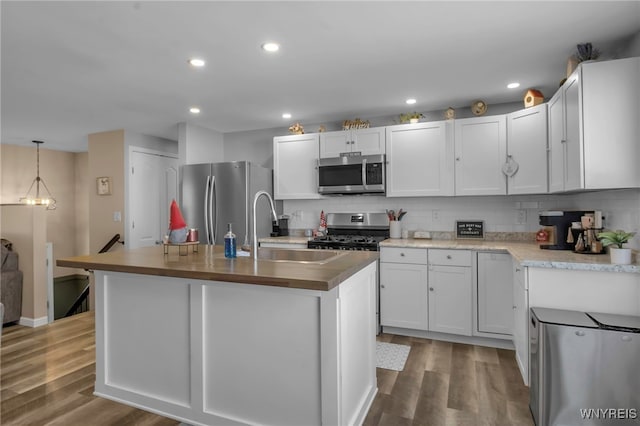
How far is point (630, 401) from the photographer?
5.97 feet

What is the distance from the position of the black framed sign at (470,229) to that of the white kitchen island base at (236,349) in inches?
78.0

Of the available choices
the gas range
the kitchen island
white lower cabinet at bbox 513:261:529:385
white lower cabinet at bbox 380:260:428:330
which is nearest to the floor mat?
white lower cabinet at bbox 380:260:428:330

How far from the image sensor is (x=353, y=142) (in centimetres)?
398

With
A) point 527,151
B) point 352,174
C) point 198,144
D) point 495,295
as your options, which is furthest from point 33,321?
point 527,151

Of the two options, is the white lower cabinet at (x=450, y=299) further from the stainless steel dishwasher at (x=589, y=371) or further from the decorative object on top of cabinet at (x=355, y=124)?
the decorative object on top of cabinet at (x=355, y=124)

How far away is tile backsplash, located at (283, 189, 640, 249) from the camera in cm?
349

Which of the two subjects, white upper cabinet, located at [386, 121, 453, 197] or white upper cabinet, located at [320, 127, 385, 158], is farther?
white upper cabinet, located at [320, 127, 385, 158]

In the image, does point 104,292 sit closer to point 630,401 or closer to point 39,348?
point 39,348

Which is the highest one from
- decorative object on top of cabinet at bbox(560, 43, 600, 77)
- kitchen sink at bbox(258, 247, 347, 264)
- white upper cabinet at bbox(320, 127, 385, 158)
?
decorative object on top of cabinet at bbox(560, 43, 600, 77)

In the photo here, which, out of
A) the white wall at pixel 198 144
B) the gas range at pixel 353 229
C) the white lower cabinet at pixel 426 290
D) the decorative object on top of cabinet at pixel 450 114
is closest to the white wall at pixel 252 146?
the white wall at pixel 198 144

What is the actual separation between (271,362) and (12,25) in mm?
2443

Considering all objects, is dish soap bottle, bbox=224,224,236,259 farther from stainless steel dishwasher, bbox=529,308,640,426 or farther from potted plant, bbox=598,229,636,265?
potted plant, bbox=598,229,636,265

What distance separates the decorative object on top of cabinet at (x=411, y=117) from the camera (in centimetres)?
376

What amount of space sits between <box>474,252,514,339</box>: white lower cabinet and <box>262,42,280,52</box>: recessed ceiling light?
7.93 feet
